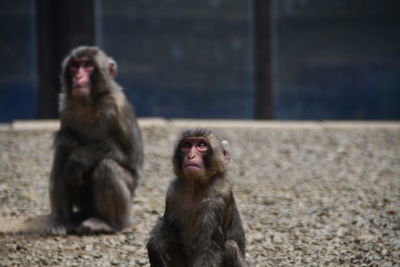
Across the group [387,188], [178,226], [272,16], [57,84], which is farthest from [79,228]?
[272,16]

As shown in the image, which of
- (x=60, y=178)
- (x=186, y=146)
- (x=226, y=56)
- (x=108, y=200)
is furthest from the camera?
(x=226, y=56)

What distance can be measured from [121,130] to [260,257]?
1.90 meters

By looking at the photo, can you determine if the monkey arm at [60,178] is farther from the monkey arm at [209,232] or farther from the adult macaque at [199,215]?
the monkey arm at [209,232]

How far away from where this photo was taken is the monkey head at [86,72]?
7199mm

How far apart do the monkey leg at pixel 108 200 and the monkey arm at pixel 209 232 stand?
2.24 metres

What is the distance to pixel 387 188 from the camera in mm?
8773

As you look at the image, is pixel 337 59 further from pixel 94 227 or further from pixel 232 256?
pixel 232 256

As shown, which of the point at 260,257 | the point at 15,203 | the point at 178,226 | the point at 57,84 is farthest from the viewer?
the point at 57,84

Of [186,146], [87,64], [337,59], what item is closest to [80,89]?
[87,64]

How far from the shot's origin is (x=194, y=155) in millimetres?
4895

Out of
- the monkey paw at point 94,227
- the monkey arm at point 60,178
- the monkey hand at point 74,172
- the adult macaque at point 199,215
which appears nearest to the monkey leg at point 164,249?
the adult macaque at point 199,215

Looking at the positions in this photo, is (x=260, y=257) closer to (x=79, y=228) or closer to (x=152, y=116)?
(x=79, y=228)

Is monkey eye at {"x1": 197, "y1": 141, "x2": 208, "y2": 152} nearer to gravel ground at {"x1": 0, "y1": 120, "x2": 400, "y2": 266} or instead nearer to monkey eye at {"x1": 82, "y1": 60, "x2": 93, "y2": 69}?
gravel ground at {"x1": 0, "y1": 120, "x2": 400, "y2": 266}

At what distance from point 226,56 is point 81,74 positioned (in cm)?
621
